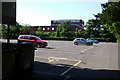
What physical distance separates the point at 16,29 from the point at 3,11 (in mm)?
61354

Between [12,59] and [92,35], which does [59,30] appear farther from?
[12,59]

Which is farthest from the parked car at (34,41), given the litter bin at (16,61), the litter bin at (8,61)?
the litter bin at (8,61)

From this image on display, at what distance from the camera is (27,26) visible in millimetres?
79125

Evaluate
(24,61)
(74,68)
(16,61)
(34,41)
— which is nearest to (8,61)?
(16,61)

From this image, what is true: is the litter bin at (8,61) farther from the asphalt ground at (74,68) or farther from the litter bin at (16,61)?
the asphalt ground at (74,68)

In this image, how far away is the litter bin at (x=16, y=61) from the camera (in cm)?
429

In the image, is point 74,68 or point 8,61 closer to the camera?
point 8,61

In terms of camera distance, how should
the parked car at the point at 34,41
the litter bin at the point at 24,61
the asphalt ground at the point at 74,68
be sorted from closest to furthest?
the litter bin at the point at 24,61, the asphalt ground at the point at 74,68, the parked car at the point at 34,41

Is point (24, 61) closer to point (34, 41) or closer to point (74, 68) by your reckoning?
point (74, 68)

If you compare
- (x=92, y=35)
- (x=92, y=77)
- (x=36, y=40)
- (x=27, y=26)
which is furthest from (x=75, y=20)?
(x=92, y=77)

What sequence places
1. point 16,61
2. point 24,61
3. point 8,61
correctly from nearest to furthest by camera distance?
point 8,61 < point 16,61 < point 24,61

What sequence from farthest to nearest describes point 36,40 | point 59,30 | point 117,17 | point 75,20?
point 75,20 → point 59,30 → point 36,40 → point 117,17

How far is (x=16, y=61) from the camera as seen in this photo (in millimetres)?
4660

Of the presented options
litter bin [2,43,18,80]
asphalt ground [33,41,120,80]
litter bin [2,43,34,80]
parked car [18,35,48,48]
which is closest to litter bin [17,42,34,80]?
litter bin [2,43,34,80]
